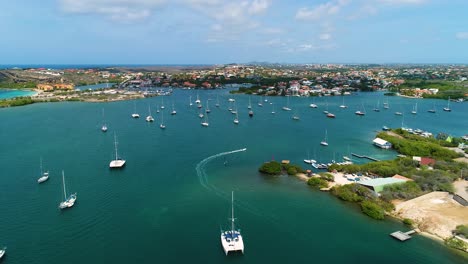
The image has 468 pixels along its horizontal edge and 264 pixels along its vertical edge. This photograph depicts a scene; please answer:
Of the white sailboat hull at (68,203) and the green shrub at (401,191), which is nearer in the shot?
the white sailboat hull at (68,203)

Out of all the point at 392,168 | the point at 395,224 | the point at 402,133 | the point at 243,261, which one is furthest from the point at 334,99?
the point at 243,261

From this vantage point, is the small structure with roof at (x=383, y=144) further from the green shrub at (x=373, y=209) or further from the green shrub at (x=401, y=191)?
the green shrub at (x=373, y=209)

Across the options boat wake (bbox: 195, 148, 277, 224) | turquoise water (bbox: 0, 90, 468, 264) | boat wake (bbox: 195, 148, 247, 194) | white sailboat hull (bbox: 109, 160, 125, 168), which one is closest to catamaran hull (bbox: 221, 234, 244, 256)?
turquoise water (bbox: 0, 90, 468, 264)

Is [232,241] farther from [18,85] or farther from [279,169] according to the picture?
[18,85]

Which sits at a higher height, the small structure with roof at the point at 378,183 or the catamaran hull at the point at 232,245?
the small structure with roof at the point at 378,183

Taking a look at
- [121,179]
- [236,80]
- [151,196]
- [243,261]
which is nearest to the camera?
[243,261]

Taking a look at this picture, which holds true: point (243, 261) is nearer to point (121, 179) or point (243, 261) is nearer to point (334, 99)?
point (121, 179)

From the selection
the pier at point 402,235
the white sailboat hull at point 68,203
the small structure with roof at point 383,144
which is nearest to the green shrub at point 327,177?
the pier at point 402,235
